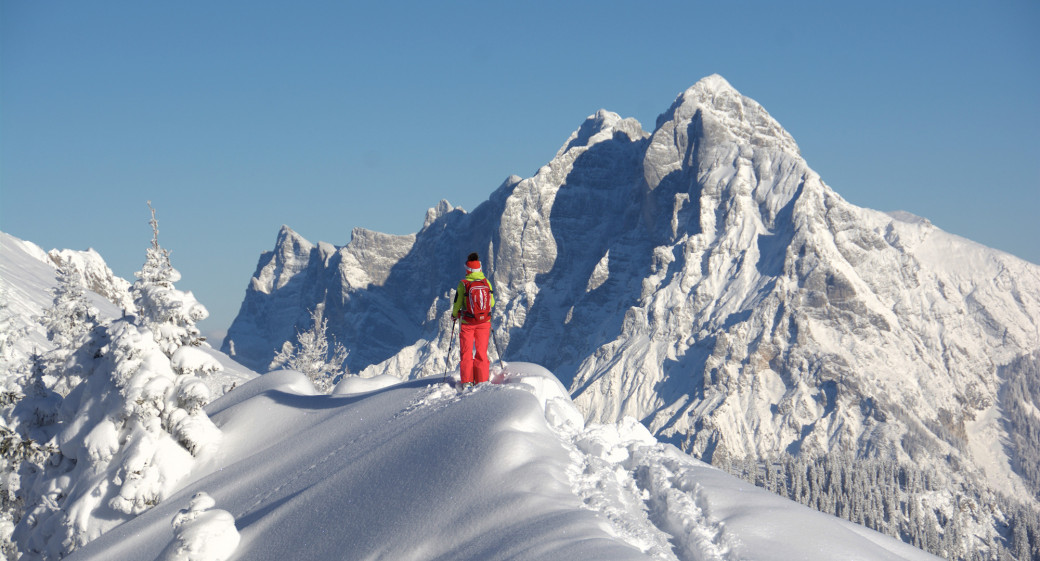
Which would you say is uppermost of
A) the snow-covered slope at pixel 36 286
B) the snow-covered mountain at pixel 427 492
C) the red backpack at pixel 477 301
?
the snow-covered slope at pixel 36 286

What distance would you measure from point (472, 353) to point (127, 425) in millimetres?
8772

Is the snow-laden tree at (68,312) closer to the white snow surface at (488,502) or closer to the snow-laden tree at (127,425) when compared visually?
the snow-laden tree at (127,425)

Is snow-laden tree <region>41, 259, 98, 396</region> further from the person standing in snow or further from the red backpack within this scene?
the red backpack

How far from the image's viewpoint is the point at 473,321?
17422 mm

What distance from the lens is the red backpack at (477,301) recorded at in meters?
17.2

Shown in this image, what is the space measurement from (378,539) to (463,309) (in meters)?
7.00

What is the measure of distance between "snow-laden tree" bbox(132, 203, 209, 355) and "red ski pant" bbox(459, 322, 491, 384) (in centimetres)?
812

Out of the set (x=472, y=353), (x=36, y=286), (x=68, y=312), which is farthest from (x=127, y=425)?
(x=36, y=286)

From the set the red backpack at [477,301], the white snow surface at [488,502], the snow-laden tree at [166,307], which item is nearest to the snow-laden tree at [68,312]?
the snow-laden tree at [166,307]

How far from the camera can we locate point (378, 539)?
1109 centimetres

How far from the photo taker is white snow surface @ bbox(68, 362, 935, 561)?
10.3 metres

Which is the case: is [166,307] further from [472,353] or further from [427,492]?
[427,492]

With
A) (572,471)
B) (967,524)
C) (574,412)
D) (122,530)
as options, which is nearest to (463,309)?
(574,412)

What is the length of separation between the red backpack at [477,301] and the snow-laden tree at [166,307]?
825cm
